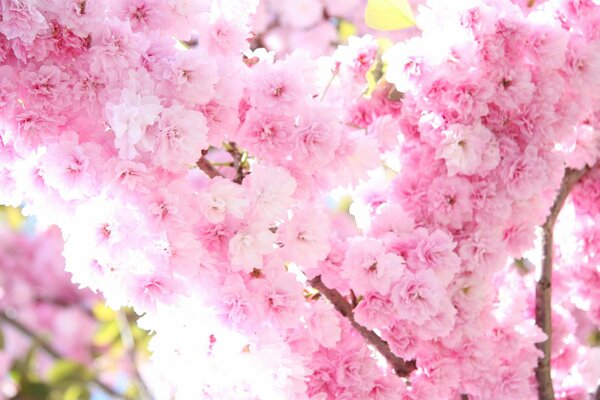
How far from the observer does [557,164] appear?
5.77 ft

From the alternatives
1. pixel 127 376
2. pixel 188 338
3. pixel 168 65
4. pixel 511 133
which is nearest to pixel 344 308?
pixel 188 338

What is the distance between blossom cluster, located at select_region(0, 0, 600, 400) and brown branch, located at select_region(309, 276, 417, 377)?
14 mm

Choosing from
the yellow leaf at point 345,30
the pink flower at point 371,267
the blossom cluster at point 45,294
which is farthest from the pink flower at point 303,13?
the pink flower at point 371,267

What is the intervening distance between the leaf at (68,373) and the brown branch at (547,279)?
5.57ft

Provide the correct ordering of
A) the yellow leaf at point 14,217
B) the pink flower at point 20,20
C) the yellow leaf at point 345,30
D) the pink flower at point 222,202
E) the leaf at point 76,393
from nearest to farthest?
the pink flower at point 20,20 < the pink flower at point 222,202 < the leaf at point 76,393 < the yellow leaf at point 345,30 < the yellow leaf at point 14,217

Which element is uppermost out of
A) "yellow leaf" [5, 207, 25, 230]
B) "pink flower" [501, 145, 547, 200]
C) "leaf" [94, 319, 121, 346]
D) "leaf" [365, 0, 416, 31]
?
"leaf" [365, 0, 416, 31]

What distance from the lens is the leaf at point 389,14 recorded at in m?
1.96

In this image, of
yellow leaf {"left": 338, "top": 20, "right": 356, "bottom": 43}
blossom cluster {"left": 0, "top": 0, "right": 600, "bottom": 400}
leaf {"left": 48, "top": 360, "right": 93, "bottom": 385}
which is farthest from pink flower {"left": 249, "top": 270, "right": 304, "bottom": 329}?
yellow leaf {"left": 338, "top": 20, "right": 356, "bottom": 43}

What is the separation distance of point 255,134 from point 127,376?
289 cm

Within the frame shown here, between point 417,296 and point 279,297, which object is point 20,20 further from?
point 417,296

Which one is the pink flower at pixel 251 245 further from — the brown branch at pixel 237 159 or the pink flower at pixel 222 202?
the brown branch at pixel 237 159

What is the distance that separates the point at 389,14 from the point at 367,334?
2.13ft

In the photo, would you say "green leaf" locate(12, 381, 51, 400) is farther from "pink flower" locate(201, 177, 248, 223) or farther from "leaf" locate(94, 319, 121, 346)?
"pink flower" locate(201, 177, 248, 223)

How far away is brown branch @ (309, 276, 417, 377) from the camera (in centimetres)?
172
